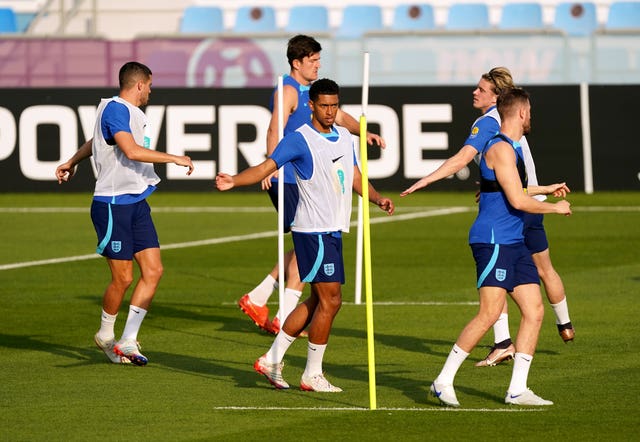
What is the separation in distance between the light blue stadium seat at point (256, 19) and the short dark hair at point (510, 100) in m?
24.3

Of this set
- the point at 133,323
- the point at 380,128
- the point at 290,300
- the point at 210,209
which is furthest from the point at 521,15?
the point at 133,323

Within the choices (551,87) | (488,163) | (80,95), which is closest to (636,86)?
(551,87)

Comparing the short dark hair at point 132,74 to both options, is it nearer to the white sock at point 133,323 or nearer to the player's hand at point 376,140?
the white sock at point 133,323

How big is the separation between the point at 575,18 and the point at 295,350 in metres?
22.7

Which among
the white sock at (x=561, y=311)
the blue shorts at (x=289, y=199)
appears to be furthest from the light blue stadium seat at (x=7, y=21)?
the white sock at (x=561, y=311)

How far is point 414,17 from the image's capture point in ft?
111

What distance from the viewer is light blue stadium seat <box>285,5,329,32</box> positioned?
33906 mm

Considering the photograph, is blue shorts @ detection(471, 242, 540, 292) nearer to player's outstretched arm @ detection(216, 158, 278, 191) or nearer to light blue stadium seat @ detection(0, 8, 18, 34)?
player's outstretched arm @ detection(216, 158, 278, 191)

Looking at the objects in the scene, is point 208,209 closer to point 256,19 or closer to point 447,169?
point 256,19

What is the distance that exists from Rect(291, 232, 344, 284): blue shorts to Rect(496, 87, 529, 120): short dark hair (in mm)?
1382

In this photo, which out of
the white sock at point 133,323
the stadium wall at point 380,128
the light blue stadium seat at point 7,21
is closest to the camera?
the white sock at point 133,323

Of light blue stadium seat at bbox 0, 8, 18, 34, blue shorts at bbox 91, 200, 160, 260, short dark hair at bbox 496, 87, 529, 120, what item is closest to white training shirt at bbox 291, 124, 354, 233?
short dark hair at bbox 496, 87, 529, 120

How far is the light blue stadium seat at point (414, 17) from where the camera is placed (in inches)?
1331

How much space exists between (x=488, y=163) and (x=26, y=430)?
10.7ft
